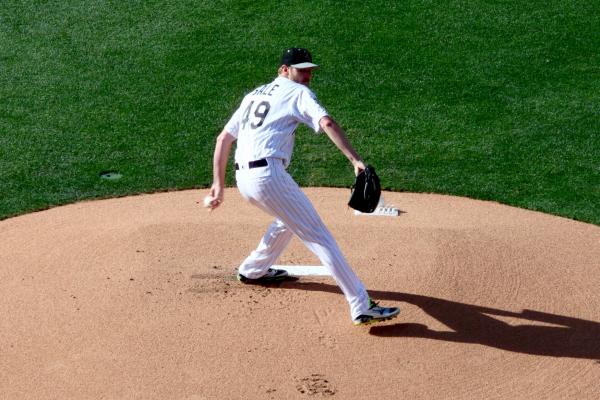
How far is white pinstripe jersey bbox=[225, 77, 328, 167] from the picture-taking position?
6418mm

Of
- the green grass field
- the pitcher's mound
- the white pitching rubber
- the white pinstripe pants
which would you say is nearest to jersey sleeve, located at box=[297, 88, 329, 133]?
the white pinstripe pants

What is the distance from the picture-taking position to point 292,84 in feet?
21.5

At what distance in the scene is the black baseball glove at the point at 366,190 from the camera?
631cm

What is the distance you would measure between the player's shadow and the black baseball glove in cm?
96

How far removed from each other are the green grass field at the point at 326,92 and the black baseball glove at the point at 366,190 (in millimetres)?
3506

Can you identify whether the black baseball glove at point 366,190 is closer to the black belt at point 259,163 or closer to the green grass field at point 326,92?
the black belt at point 259,163

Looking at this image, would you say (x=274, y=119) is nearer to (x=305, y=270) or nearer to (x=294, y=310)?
(x=294, y=310)

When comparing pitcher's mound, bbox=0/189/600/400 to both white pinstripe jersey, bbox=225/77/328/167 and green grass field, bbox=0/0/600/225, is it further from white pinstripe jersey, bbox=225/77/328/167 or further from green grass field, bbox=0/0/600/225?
white pinstripe jersey, bbox=225/77/328/167

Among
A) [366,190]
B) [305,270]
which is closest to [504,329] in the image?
[366,190]

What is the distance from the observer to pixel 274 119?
21.2 feet

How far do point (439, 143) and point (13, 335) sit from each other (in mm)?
5854

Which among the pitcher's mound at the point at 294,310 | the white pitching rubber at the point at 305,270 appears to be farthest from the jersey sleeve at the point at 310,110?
the white pitching rubber at the point at 305,270

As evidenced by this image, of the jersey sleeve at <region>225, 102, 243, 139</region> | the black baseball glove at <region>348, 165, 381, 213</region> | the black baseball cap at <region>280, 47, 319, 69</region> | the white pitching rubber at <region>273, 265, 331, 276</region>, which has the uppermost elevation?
the black baseball cap at <region>280, 47, 319, 69</region>

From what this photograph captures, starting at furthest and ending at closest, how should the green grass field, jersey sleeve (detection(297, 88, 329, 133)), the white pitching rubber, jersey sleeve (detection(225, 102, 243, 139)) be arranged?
the green grass field, the white pitching rubber, jersey sleeve (detection(225, 102, 243, 139)), jersey sleeve (detection(297, 88, 329, 133))
